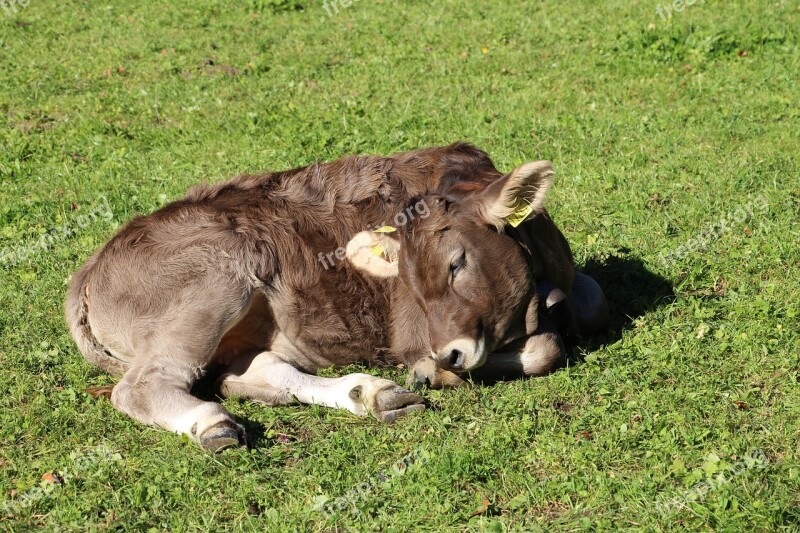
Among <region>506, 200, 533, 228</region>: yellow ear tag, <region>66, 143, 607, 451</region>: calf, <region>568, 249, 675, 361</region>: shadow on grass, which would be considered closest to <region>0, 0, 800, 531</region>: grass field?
<region>568, 249, 675, 361</region>: shadow on grass

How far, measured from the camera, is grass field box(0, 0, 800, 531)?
4656 mm

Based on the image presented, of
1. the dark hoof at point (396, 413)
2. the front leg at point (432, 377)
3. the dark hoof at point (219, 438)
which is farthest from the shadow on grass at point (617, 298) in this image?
the dark hoof at point (219, 438)

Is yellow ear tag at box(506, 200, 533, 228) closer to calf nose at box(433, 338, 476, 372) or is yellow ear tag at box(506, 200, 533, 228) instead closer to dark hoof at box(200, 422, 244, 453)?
calf nose at box(433, 338, 476, 372)

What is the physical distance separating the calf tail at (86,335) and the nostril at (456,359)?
2.21 meters

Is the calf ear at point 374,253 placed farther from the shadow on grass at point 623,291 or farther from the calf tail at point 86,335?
the calf tail at point 86,335

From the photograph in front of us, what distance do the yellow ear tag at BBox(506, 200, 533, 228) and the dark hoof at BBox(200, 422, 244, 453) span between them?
79.6 inches

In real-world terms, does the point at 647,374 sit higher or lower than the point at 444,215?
lower

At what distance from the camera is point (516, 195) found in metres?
5.52

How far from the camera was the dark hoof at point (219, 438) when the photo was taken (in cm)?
504

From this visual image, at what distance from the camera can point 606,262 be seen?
7.09 metres

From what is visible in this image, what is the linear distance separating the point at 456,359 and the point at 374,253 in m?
0.90

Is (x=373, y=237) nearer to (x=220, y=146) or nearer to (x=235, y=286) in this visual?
(x=235, y=286)

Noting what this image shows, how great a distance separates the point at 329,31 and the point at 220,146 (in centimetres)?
405

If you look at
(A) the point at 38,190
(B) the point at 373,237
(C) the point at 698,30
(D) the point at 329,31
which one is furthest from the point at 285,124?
(C) the point at 698,30
